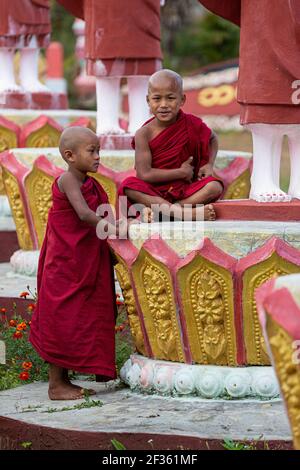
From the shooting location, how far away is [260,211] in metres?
5.38

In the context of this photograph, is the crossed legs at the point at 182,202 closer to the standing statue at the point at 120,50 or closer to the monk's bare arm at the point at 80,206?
the monk's bare arm at the point at 80,206

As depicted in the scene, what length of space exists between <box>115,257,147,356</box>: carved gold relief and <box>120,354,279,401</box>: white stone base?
0.14m

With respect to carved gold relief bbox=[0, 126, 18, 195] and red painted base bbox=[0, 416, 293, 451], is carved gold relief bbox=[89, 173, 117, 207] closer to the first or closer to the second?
carved gold relief bbox=[0, 126, 18, 195]

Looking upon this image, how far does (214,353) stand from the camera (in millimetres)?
5234

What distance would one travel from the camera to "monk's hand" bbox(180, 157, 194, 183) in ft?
18.6

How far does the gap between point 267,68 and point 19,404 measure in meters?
1.65

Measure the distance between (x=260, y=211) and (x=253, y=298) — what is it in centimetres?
42

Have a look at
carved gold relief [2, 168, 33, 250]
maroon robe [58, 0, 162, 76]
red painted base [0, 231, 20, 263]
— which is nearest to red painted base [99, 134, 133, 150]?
maroon robe [58, 0, 162, 76]

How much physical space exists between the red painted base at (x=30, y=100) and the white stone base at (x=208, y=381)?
13.5ft

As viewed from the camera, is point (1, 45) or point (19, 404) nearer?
point (19, 404)
